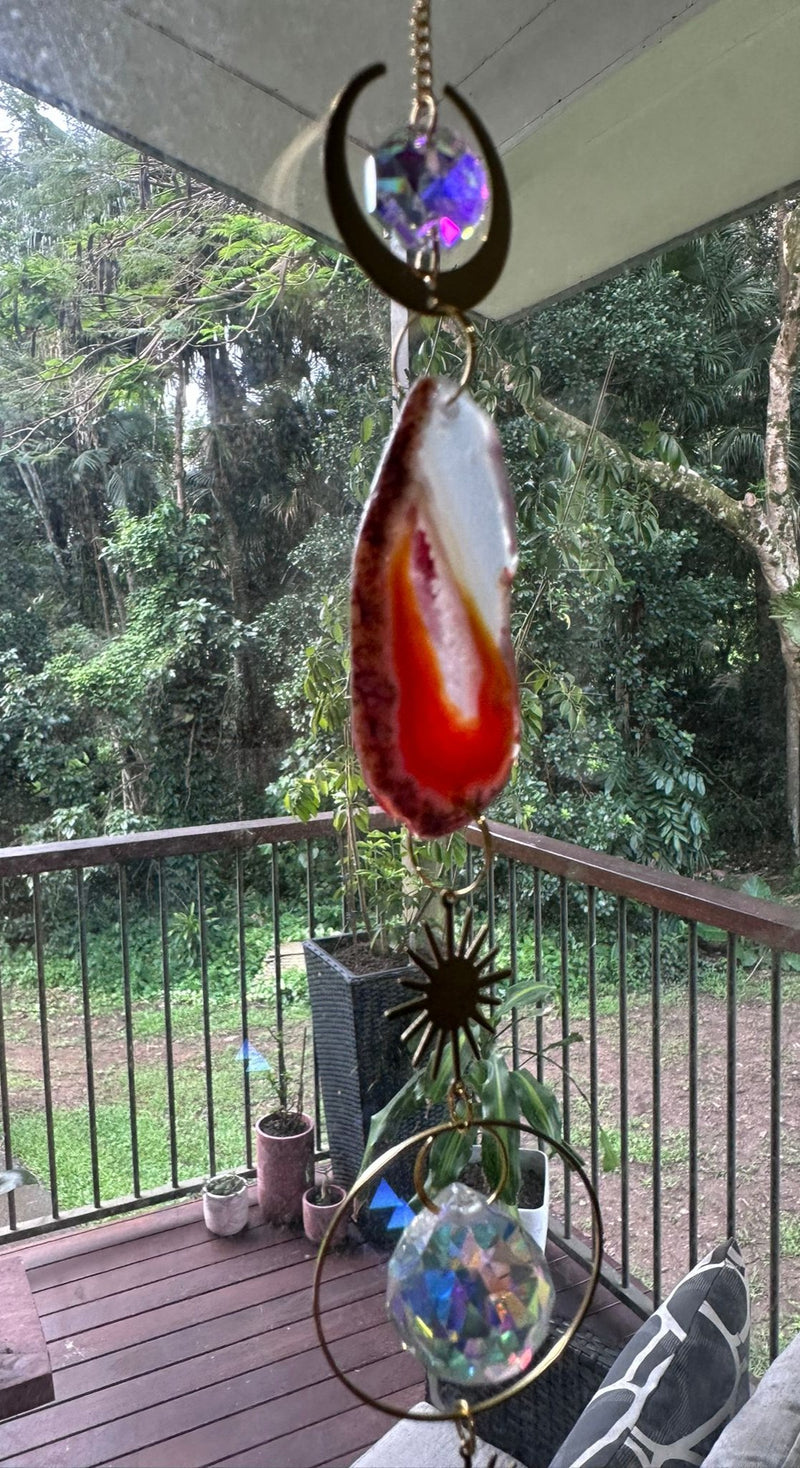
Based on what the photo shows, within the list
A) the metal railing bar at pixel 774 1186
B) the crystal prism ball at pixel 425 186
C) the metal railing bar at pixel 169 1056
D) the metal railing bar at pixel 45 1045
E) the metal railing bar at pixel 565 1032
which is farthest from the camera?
the metal railing bar at pixel 169 1056

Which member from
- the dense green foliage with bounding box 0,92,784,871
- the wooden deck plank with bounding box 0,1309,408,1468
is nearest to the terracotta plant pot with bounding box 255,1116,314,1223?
the wooden deck plank with bounding box 0,1309,408,1468

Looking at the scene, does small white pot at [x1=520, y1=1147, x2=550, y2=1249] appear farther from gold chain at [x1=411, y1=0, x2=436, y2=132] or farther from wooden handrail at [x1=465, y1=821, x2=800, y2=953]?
gold chain at [x1=411, y1=0, x2=436, y2=132]

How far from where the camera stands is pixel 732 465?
1.61m

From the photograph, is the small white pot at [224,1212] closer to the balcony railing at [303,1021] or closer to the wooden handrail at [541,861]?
the balcony railing at [303,1021]

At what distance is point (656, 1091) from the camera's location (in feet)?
5.42

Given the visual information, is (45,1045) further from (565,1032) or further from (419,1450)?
(419,1450)

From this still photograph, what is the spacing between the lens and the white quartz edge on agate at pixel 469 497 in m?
0.31

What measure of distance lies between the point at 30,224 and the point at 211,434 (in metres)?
0.52

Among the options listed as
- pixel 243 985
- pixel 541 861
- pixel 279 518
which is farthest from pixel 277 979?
pixel 279 518

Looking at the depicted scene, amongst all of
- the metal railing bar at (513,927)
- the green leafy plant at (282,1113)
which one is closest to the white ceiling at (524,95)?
the metal railing bar at (513,927)

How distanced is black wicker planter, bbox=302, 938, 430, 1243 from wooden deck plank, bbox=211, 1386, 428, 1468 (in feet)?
1.22

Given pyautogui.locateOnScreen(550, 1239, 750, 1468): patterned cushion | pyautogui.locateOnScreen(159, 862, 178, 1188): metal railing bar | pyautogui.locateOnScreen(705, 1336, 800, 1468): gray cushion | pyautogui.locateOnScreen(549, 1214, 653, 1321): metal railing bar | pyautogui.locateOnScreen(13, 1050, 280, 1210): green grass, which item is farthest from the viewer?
pyautogui.locateOnScreen(13, 1050, 280, 1210): green grass

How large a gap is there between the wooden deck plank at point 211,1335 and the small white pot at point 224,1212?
0.68 feet

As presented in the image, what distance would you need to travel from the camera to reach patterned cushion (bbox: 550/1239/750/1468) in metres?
0.74
